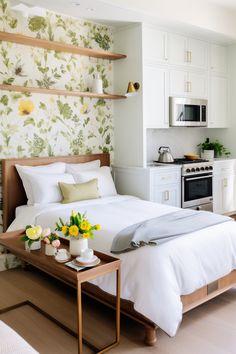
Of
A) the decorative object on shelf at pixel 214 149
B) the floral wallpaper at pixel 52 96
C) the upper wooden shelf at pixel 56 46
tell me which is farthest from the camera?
the decorative object on shelf at pixel 214 149

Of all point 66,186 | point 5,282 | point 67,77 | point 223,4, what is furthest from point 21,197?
point 223,4

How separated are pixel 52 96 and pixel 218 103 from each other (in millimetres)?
2635

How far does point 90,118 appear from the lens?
4555 mm

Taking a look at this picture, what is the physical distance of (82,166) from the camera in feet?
14.0

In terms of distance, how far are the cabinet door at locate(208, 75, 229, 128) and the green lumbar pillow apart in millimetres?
2373

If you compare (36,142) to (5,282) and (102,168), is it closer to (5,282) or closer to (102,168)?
(102,168)

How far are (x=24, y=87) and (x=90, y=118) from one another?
3.43 feet

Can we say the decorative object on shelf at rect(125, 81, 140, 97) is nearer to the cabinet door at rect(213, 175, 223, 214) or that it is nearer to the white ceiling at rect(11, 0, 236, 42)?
the white ceiling at rect(11, 0, 236, 42)

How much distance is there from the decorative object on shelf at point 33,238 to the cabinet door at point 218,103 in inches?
139

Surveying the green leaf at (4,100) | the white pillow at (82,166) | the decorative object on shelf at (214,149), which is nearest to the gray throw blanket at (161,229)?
the white pillow at (82,166)

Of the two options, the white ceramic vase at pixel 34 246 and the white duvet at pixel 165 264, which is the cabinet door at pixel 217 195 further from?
the white ceramic vase at pixel 34 246

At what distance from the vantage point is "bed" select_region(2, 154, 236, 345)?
2.36 metres

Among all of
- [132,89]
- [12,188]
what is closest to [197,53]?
[132,89]

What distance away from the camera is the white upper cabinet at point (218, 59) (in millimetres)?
5383
